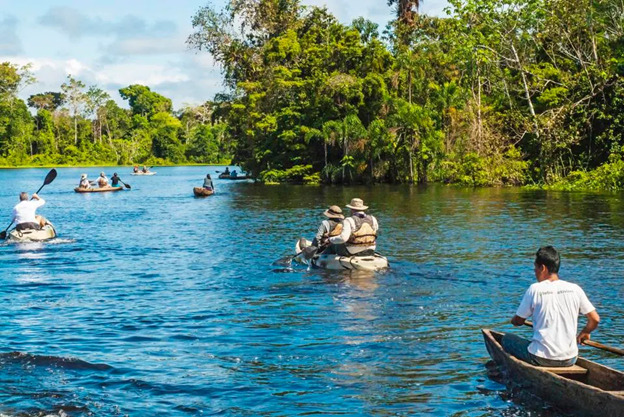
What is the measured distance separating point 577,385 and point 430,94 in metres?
51.3

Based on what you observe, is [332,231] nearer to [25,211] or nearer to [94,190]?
[25,211]

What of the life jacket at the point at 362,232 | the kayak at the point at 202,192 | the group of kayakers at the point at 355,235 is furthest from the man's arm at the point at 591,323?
the kayak at the point at 202,192

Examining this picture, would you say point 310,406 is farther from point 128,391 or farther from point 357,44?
point 357,44

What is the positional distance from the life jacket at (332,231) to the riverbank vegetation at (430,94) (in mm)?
29176

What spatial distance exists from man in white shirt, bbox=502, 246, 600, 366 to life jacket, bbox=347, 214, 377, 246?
9.41 m

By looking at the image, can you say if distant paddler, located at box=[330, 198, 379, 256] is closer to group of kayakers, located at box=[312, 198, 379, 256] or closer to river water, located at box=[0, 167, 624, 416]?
group of kayakers, located at box=[312, 198, 379, 256]

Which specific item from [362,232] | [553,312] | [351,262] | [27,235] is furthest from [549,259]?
[27,235]

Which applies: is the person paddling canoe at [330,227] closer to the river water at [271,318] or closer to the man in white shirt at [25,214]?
the river water at [271,318]

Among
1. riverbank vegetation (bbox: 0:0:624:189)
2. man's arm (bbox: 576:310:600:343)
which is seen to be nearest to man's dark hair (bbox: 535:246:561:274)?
man's arm (bbox: 576:310:600:343)

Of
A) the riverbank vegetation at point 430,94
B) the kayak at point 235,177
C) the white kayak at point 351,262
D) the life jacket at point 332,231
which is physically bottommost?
the white kayak at point 351,262

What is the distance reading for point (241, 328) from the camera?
13688mm

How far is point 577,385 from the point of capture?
8586 mm

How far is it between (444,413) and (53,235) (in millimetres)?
20806

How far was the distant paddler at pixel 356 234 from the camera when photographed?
18500 mm
